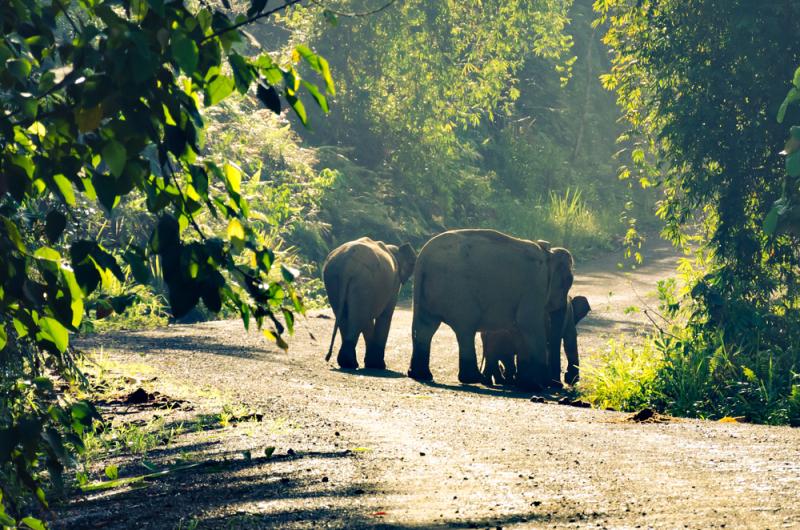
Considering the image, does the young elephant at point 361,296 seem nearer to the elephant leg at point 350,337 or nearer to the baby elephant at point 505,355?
the elephant leg at point 350,337

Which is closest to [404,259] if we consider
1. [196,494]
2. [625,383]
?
[625,383]

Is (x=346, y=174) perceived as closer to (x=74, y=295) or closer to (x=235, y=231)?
(x=74, y=295)

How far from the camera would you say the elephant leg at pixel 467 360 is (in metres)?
12.7

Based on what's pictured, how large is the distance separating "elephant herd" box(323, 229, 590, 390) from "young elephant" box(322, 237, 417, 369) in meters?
0.01

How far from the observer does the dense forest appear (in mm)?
3459

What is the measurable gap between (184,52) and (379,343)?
1073 centimetres

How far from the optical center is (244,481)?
19.8 ft

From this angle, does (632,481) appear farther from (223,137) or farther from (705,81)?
(223,137)

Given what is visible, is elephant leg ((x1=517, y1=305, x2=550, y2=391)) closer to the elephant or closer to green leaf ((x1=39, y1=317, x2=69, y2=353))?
the elephant

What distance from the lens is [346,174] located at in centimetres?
2731

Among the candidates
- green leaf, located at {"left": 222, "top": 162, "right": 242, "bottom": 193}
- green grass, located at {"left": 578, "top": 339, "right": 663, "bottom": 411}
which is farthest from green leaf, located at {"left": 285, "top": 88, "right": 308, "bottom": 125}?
green grass, located at {"left": 578, "top": 339, "right": 663, "bottom": 411}

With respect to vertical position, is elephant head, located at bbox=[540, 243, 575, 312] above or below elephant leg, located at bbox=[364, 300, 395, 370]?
above

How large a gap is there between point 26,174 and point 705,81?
9313mm

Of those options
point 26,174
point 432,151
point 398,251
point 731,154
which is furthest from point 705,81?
point 432,151
